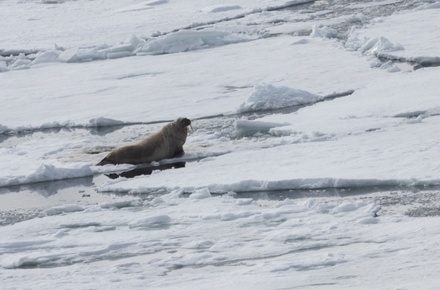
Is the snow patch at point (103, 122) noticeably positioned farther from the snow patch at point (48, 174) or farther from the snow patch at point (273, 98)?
the snow patch at point (48, 174)

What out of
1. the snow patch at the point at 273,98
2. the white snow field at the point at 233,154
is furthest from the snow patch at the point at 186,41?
the snow patch at the point at 273,98

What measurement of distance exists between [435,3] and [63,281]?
10.4 m

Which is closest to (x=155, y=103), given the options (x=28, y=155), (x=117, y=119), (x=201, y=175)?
(x=117, y=119)

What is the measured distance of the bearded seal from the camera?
835cm

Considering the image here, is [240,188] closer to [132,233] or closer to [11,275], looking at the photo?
[132,233]

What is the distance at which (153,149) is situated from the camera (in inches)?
332

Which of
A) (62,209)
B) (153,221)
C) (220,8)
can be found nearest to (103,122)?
(62,209)

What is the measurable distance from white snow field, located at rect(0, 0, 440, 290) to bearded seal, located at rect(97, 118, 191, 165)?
110mm

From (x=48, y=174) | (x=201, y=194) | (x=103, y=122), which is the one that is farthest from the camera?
(x=103, y=122)

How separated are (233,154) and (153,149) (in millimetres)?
671

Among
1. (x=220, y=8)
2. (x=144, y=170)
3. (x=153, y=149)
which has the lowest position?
(x=144, y=170)

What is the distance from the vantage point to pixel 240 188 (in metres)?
7.22

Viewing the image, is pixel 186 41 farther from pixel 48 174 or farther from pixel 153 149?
pixel 48 174

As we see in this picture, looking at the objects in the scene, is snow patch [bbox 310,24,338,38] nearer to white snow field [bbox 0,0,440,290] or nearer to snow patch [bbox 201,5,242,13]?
white snow field [bbox 0,0,440,290]
